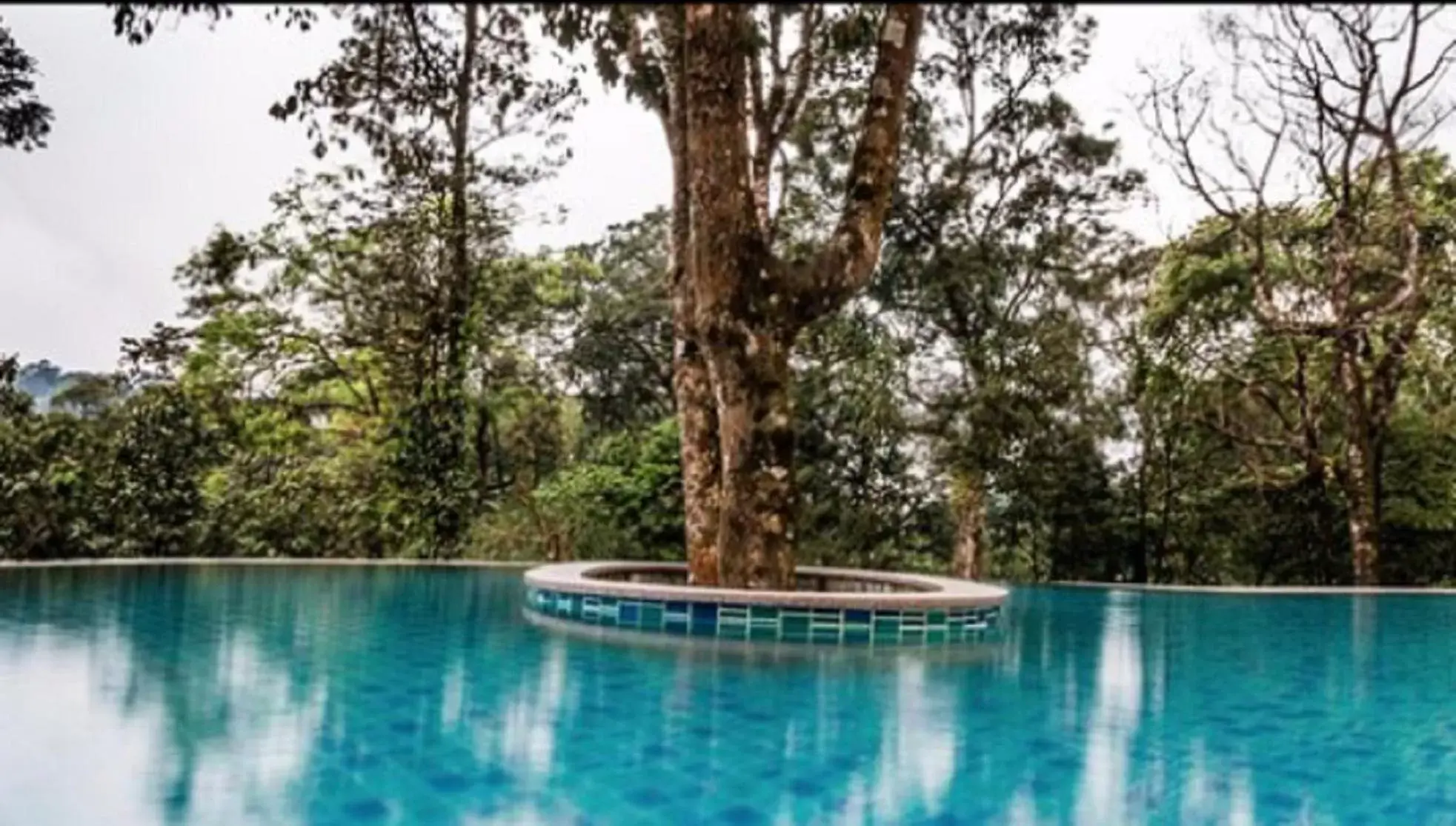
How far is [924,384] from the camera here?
13680 millimetres

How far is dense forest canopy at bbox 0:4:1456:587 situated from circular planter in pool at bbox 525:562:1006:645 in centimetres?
373

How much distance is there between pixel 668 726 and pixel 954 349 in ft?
31.1

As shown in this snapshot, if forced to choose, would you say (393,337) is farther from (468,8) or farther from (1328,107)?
(468,8)

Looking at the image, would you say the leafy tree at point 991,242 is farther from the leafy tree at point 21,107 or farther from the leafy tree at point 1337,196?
the leafy tree at point 21,107

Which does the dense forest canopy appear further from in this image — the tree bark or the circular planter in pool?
the circular planter in pool

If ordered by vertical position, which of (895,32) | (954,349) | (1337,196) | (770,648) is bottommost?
(770,648)

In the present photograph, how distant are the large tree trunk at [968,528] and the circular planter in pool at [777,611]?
4.75 m

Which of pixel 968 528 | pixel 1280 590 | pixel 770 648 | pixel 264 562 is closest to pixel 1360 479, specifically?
pixel 1280 590

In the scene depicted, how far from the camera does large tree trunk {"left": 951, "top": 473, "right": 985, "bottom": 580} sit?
1361 cm

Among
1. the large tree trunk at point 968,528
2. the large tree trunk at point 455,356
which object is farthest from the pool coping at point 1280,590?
the large tree trunk at point 455,356

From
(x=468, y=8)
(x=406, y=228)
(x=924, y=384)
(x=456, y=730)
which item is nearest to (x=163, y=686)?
(x=456, y=730)

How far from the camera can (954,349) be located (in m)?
13.7

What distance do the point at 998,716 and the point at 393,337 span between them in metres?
9.96

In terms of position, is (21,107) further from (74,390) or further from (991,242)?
(991,242)
